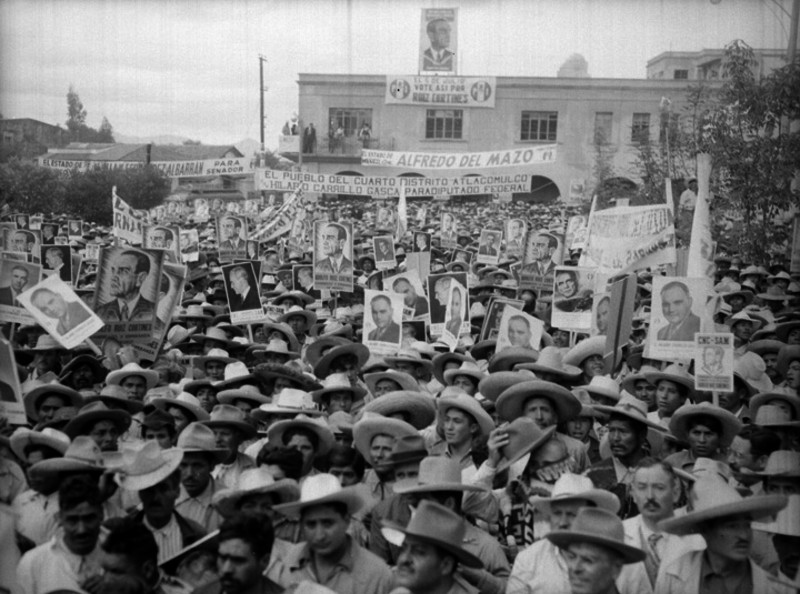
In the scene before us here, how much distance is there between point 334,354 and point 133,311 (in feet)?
6.18

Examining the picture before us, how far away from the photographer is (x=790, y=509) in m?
5.25

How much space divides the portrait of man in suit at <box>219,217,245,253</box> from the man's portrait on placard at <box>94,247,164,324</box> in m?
8.63

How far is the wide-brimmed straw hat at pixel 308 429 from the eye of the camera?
22.5 ft

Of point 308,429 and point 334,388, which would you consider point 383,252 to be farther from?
point 308,429

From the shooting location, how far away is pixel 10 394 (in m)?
6.74

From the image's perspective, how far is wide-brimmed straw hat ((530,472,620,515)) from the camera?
509cm

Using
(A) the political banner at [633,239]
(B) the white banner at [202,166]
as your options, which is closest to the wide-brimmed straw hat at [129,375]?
(A) the political banner at [633,239]

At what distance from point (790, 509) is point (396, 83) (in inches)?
2040

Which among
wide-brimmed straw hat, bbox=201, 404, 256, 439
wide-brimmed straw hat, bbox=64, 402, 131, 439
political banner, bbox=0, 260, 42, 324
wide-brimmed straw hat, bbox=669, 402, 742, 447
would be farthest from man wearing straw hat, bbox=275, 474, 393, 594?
political banner, bbox=0, 260, 42, 324

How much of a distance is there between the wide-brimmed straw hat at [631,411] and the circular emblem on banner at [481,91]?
50945mm

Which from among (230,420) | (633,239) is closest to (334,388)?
(230,420)

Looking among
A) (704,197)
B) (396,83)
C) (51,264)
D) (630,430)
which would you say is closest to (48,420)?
(630,430)

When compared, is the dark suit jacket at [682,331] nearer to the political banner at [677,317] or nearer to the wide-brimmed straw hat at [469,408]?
the political banner at [677,317]

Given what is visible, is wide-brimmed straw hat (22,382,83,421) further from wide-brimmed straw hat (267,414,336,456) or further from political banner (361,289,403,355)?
political banner (361,289,403,355)
